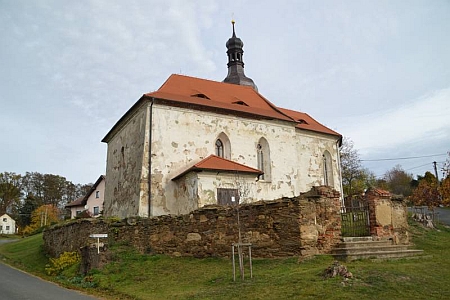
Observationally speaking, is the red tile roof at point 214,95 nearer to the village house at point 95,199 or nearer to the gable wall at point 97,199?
the village house at point 95,199

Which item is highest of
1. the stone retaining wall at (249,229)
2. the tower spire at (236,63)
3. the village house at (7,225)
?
the tower spire at (236,63)

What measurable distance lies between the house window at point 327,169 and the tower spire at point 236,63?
8.07 meters

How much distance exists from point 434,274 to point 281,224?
416cm

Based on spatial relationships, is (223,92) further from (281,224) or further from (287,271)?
(287,271)

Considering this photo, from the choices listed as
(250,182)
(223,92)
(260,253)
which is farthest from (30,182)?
(260,253)

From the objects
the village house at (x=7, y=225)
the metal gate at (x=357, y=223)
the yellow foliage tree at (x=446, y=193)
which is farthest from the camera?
the village house at (x=7, y=225)

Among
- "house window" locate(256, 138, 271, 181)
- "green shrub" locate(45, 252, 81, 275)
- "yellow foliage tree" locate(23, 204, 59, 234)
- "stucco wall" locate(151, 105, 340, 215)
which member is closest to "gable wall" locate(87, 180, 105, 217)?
"yellow foliage tree" locate(23, 204, 59, 234)

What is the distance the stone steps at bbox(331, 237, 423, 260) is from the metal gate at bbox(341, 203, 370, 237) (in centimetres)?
75

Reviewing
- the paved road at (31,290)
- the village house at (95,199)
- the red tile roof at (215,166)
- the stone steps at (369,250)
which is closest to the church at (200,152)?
the red tile roof at (215,166)

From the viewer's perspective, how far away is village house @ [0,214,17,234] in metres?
60.3

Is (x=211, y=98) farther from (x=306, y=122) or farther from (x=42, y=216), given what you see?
(x=42, y=216)

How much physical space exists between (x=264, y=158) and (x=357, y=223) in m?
10.1

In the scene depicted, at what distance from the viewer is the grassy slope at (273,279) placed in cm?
805

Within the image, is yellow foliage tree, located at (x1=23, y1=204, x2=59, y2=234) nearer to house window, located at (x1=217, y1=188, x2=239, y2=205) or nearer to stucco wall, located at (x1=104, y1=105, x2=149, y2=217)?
stucco wall, located at (x1=104, y1=105, x2=149, y2=217)
